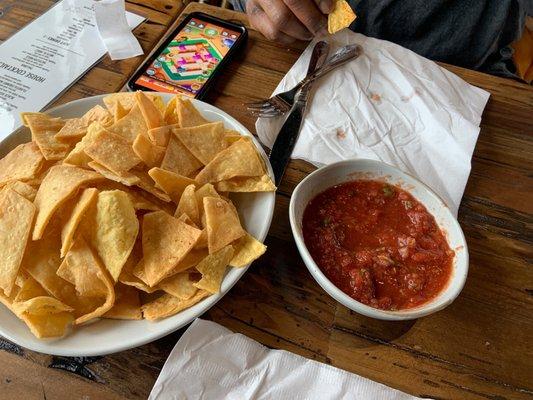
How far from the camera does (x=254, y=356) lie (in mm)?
820

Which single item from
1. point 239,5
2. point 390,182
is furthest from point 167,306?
point 239,5

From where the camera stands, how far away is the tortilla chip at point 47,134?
910mm

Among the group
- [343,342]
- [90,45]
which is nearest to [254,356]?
[343,342]

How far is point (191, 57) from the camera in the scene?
1328mm

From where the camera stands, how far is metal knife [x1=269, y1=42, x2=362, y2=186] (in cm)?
112

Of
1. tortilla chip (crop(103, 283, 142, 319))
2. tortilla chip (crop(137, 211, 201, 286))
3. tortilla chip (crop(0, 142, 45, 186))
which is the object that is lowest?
tortilla chip (crop(103, 283, 142, 319))

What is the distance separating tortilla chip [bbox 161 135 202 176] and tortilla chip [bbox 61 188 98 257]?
16 centimetres

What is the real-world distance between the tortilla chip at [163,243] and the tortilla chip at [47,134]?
0.25 m

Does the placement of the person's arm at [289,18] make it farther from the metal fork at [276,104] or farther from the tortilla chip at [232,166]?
the tortilla chip at [232,166]

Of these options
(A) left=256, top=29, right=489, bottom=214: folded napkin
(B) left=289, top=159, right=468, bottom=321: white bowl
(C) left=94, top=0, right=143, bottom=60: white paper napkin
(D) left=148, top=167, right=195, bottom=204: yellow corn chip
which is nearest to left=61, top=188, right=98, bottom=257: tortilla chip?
(D) left=148, top=167, right=195, bottom=204: yellow corn chip

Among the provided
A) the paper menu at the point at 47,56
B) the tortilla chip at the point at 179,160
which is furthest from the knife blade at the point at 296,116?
the paper menu at the point at 47,56

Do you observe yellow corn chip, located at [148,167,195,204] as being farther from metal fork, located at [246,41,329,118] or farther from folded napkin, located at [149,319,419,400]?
metal fork, located at [246,41,329,118]

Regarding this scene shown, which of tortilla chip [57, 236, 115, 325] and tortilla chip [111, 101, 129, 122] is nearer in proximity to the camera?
tortilla chip [57, 236, 115, 325]

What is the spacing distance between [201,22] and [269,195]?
2.45 ft
